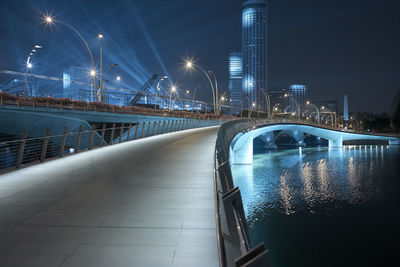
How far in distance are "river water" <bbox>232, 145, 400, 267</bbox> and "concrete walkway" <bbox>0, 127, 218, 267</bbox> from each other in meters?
7.67

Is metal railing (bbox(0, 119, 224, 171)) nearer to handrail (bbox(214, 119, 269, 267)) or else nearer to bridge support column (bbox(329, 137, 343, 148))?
handrail (bbox(214, 119, 269, 267))

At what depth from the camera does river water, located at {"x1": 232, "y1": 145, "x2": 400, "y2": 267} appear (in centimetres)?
1484

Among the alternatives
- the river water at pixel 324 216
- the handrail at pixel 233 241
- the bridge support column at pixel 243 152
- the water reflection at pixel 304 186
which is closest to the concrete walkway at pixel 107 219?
the handrail at pixel 233 241

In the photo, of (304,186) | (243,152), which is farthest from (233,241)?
(243,152)

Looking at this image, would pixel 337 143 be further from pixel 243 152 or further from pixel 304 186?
pixel 304 186

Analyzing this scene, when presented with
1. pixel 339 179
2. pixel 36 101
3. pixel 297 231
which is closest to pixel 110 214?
pixel 297 231

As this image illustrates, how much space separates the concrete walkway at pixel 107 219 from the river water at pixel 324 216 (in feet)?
25.2

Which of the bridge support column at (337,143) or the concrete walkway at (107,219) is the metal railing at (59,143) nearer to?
the concrete walkway at (107,219)

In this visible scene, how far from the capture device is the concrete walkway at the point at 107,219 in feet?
13.5

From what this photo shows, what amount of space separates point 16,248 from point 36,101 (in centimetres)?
4026

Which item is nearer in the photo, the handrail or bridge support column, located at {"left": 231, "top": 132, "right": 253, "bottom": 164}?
the handrail

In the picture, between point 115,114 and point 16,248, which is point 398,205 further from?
point 115,114

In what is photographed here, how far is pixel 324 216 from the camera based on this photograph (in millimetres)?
21078

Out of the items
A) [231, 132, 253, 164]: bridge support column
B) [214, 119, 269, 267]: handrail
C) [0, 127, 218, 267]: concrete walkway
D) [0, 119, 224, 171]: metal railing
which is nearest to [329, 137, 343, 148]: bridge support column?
[0, 119, 224, 171]: metal railing
